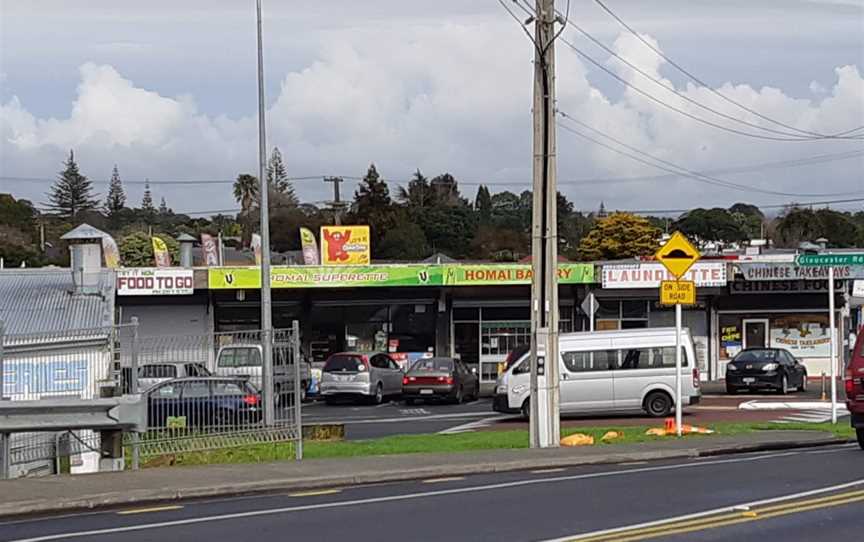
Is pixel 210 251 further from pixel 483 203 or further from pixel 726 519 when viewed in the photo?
pixel 483 203

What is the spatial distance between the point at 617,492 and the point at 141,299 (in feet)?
105

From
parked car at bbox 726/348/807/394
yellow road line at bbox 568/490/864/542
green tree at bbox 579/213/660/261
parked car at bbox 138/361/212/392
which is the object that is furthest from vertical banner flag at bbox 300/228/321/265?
green tree at bbox 579/213/660/261

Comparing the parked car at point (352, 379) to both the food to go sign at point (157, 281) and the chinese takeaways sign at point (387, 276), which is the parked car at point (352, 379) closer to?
the chinese takeaways sign at point (387, 276)

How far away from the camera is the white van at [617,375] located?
97.0ft

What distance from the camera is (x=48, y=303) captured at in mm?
26344

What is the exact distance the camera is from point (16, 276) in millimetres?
29703

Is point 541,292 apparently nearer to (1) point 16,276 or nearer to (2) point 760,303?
(1) point 16,276

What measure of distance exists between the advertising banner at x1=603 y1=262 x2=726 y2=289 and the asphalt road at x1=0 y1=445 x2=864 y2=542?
94.2 feet

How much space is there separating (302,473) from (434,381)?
69.1 feet

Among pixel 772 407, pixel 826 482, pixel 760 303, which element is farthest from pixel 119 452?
pixel 760 303

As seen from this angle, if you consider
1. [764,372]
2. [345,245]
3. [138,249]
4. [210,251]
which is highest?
[138,249]

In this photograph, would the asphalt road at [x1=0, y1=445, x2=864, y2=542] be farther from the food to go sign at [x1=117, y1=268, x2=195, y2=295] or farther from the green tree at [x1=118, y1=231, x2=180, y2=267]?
the green tree at [x1=118, y1=231, x2=180, y2=267]

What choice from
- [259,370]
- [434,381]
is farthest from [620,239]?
[259,370]

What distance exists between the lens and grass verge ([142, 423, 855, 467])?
18.2 metres
